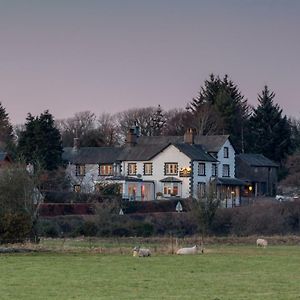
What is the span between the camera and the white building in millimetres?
96562

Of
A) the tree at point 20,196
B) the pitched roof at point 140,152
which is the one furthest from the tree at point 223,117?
the tree at point 20,196

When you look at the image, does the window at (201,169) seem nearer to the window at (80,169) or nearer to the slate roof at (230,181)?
the slate roof at (230,181)

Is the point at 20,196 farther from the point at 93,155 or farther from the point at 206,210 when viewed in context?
the point at 93,155

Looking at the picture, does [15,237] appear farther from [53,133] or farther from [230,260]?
[53,133]

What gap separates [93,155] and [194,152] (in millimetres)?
14247

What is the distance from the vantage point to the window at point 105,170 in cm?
10388

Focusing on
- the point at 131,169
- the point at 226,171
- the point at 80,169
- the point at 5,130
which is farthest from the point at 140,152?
the point at 5,130

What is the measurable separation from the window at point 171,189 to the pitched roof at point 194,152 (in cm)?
377

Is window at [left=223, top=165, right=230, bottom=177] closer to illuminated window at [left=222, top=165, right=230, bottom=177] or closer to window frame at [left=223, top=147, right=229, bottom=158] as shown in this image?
illuminated window at [left=222, top=165, right=230, bottom=177]

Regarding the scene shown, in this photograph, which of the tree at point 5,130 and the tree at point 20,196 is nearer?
the tree at point 20,196

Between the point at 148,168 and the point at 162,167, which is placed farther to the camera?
the point at 148,168

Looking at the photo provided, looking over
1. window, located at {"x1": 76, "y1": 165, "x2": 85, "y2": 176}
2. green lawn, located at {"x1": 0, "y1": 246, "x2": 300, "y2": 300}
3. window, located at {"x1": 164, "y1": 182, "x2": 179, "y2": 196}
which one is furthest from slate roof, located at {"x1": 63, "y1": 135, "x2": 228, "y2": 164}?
green lawn, located at {"x1": 0, "y1": 246, "x2": 300, "y2": 300}

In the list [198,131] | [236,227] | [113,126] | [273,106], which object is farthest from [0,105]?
[236,227]

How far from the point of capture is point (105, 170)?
343 ft
